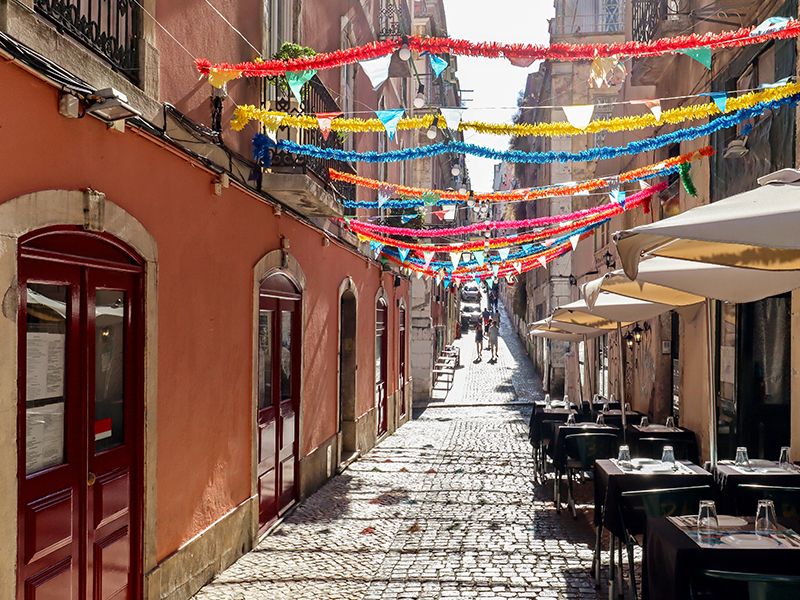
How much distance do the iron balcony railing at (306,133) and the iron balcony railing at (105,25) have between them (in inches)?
76.1

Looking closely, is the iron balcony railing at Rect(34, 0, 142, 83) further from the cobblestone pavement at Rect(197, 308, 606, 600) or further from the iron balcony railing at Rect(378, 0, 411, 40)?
the iron balcony railing at Rect(378, 0, 411, 40)

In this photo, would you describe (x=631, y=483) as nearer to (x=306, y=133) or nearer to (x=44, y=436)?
(x=44, y=436)

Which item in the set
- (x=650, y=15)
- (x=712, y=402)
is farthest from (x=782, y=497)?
(x=650, y=15)

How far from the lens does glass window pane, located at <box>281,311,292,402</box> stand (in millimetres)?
9500

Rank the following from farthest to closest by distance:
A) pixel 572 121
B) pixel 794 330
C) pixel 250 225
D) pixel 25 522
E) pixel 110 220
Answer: pixel 250 225 → pixel 794 330 → pixel 572 121 → pixel 110 220 → pixel 25 522

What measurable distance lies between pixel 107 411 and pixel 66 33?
231 cm

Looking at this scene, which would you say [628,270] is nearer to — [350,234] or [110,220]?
[110,220]

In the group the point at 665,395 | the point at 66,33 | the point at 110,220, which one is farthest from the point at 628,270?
the point at 665,395

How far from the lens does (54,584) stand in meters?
4.29

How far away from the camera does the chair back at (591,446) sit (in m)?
9.25

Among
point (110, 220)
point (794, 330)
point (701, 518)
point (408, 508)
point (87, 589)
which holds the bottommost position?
point (408, 508)

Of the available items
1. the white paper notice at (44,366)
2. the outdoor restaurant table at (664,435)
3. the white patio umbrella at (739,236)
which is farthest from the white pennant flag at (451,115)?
the outdoor restaurant table at (664,435)

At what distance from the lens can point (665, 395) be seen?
12.5 metres

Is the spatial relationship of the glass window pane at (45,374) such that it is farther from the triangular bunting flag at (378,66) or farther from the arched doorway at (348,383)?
the arched doorway at (348,383)
